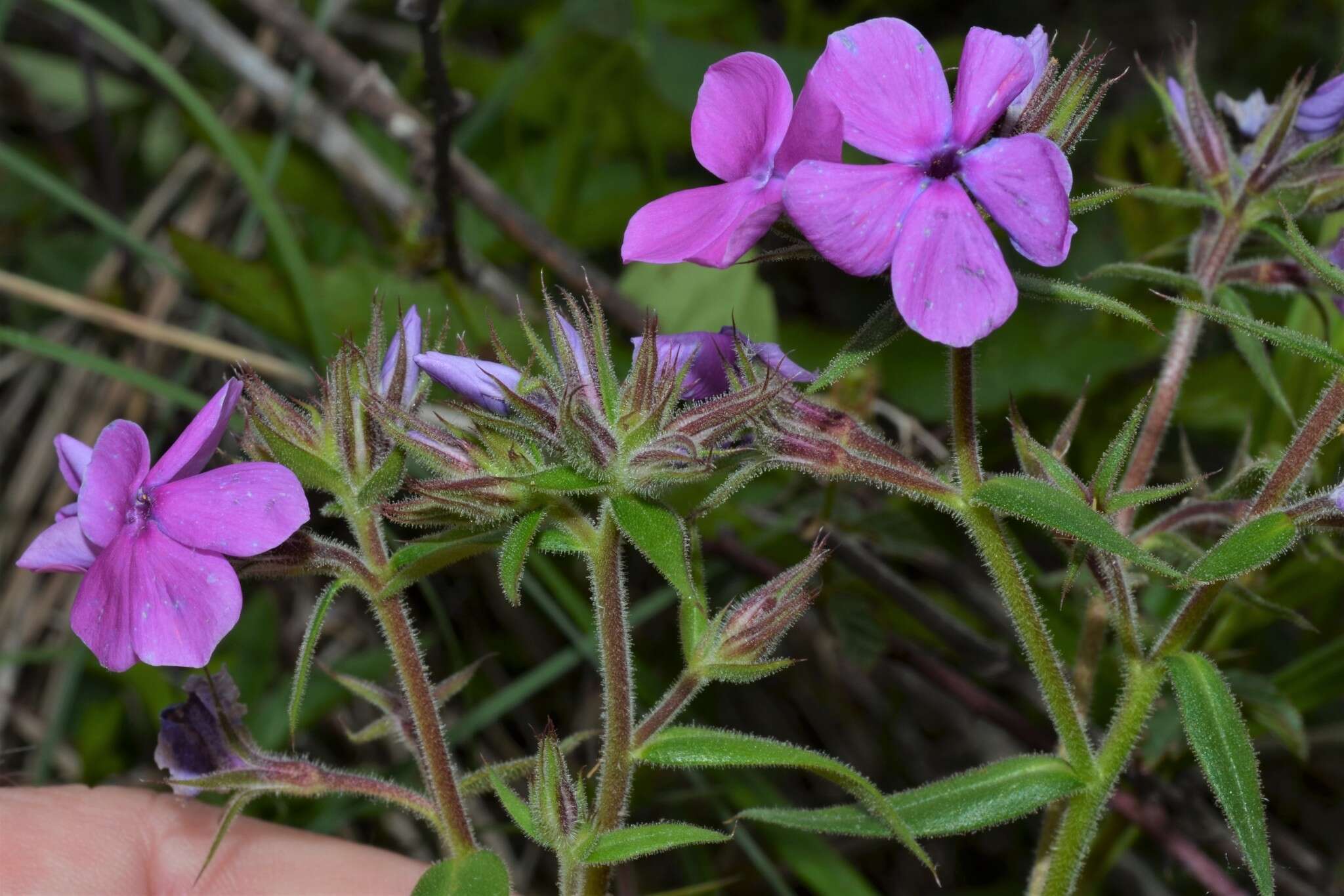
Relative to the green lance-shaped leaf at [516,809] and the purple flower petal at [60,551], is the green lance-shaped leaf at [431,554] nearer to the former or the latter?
the green lance-shaped leaf at [516,809]

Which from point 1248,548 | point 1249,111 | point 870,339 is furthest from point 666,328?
point 1248,548

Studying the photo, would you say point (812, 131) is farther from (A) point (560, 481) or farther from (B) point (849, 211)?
(A) point (560, 481)

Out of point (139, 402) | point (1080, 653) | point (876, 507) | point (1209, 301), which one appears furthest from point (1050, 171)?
point (139, 402)

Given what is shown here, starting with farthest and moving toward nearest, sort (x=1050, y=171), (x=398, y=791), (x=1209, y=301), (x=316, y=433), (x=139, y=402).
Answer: (x=139, y=402) → (x=1209, y=301) → (x=398, y=791) → (x=316, y=433) → (x=1050, y=171)

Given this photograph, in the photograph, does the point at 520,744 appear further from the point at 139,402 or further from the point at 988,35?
the point at 988,35

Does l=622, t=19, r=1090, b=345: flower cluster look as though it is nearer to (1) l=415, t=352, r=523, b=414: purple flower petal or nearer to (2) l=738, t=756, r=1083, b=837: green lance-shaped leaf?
(1) l=415, t=352, r=523, b=414: purple flower petal
